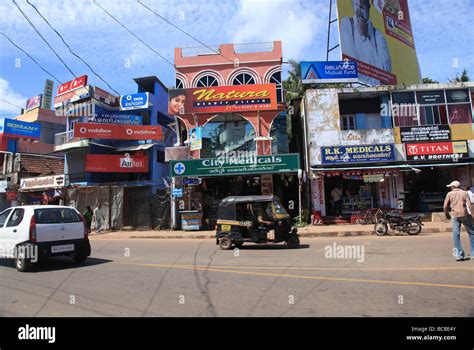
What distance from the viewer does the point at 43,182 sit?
2553 cm

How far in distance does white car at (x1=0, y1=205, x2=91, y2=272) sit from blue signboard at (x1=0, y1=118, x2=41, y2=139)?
24646mm

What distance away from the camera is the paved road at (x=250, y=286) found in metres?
4.96

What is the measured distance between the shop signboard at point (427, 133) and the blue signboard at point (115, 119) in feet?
65.7

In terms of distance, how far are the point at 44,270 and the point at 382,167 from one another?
1603 centimetres

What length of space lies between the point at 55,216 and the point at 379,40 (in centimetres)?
2767

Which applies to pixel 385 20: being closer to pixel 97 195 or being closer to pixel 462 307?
pixel 97 195

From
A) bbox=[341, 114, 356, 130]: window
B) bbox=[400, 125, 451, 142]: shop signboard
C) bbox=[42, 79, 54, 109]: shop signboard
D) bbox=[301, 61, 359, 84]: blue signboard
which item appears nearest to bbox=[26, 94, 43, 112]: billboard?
bbox=[42, 79, 54, 109]: shop signboard

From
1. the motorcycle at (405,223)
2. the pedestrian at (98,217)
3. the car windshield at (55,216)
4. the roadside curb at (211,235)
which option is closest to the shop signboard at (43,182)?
the pedestrian at (98,217)

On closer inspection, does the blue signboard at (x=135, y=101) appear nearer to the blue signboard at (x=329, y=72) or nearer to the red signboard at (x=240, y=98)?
the red signboard at (x=240, y=98)

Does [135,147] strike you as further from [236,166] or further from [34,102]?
[34,102]

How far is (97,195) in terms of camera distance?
21.5 m

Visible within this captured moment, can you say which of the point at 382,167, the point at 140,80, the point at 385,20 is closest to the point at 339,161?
the point at 382,167

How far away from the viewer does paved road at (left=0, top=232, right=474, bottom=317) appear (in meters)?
4.96
